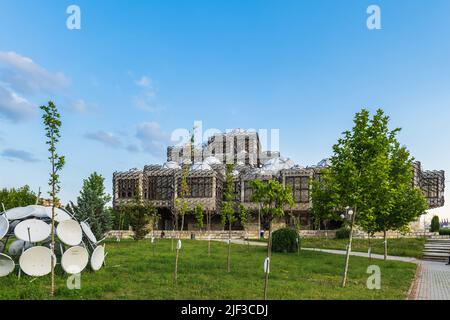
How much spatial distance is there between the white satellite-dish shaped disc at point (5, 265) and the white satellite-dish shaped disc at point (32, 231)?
881 millimetres

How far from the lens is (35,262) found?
15.0 m

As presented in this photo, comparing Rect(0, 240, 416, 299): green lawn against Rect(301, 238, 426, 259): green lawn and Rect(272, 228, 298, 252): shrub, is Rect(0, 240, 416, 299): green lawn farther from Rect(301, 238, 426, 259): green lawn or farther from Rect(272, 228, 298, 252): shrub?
Rect(301, 238, 426, 259): green lawn

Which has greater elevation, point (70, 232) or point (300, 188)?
point (300, 188)

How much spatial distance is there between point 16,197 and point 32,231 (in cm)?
4344

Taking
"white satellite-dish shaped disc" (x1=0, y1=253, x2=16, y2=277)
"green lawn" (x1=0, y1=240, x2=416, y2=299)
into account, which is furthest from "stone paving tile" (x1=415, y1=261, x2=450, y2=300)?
"white satellite-dish shaped disc" (x1=0, y1=253, x2=16, y2=277)

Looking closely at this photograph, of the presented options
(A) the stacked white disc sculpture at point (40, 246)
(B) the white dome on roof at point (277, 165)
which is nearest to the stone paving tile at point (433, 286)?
(A) the stacked white disc sculpture at point (40, 246)

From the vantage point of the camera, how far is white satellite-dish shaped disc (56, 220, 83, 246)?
52.2ft

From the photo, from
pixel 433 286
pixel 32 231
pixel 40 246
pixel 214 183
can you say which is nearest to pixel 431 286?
pixel 433 286

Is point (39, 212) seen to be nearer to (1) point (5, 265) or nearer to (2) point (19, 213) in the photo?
(2) point (19, 213)

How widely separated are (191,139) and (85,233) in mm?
6157

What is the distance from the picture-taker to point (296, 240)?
29906 millimetres

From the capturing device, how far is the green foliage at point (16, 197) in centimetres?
5213
